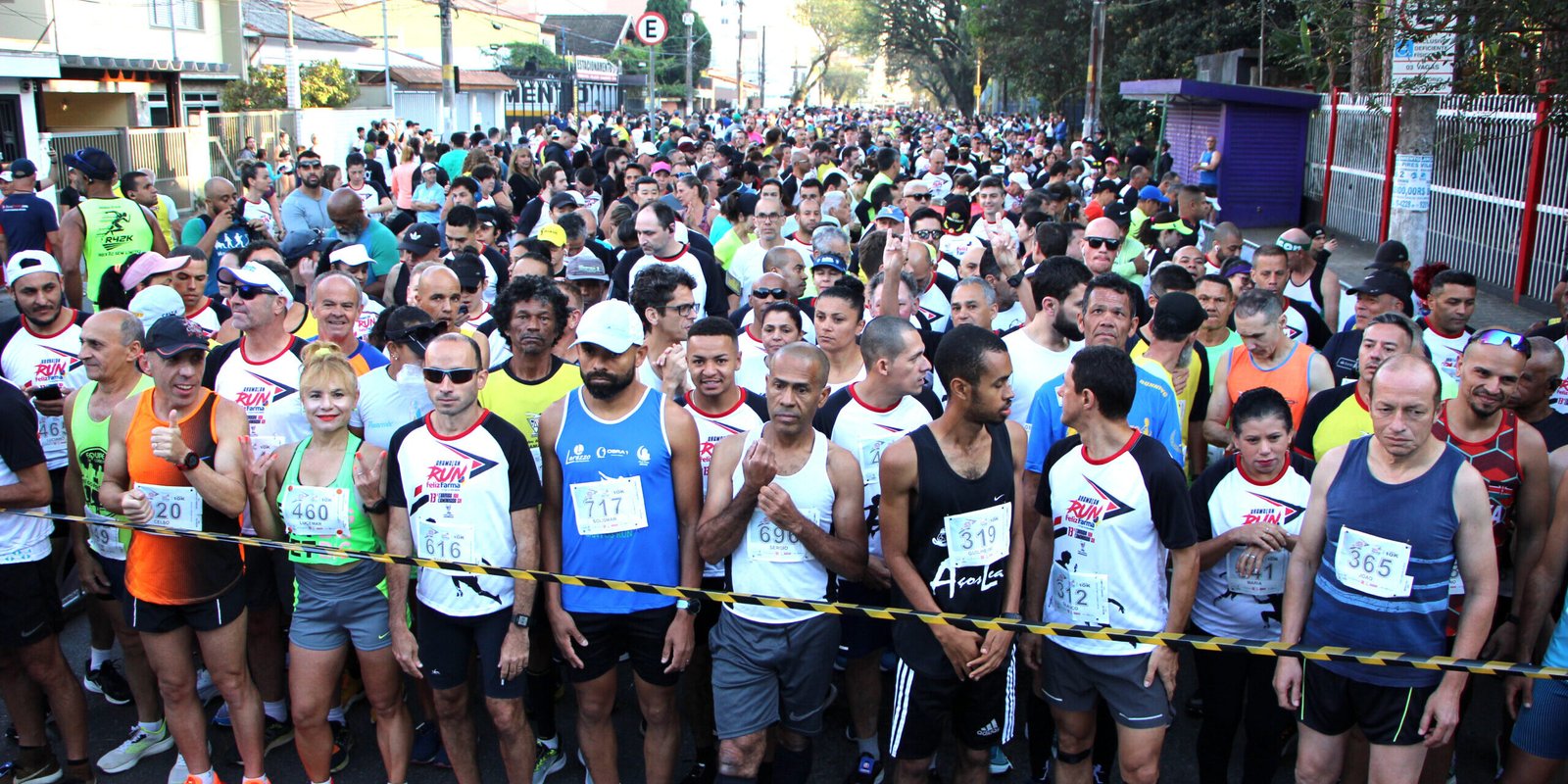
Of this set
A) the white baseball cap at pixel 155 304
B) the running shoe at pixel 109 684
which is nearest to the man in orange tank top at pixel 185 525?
the running shoe at pixel 109 684

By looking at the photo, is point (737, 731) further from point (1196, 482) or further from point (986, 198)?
point (986, 198)

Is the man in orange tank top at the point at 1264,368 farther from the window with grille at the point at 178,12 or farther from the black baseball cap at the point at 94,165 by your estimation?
the window with grille at the point at 178,12

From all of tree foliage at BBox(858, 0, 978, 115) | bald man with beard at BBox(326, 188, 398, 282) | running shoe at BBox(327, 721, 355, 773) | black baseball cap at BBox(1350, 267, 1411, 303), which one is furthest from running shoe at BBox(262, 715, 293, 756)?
tree foliage at BBox(858, 0, 978, 115)

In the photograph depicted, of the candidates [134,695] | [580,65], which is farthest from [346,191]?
[580,65]

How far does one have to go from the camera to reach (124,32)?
27.4m

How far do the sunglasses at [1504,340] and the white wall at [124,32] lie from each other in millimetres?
26848

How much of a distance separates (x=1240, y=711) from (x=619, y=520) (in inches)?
92.1

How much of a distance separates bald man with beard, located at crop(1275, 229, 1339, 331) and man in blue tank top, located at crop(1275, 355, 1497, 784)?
163 inches

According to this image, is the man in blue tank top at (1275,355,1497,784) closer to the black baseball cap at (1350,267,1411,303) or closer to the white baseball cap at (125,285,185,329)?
the black baseball cap at (1350,267,1411,303)

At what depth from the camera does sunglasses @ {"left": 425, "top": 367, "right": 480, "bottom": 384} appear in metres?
4.21

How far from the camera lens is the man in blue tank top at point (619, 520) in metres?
4.24

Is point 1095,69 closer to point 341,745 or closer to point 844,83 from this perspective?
point 341,745

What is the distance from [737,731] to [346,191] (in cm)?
565

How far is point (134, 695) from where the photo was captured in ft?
16.9
